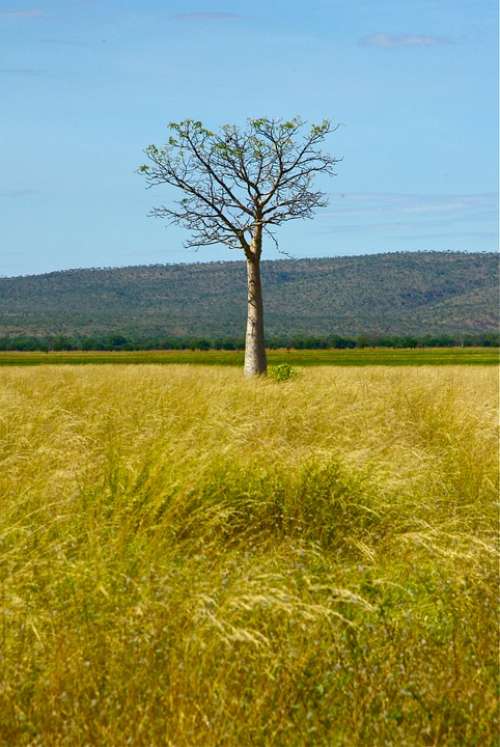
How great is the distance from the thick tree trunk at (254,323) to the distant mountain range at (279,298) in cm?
10151

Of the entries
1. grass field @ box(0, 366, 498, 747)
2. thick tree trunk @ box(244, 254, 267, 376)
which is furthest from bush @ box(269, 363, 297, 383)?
grass field @ box(0, 366, 498, 747)

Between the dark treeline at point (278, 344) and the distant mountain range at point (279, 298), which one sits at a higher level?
the distant mountain range at point (279, 298)

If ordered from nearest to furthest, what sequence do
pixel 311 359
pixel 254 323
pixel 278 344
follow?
pixel 254 323 → pixel 311 359 → pixel 278 344

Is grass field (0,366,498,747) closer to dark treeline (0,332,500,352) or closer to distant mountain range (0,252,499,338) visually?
dark treeline (0,332,500,352)

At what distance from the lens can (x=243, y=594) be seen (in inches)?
200

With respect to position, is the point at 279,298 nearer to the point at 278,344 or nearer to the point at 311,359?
the point at 278,344

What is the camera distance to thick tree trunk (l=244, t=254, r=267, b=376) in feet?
86.3

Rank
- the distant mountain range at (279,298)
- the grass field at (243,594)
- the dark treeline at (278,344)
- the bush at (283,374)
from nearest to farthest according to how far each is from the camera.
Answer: the grass field at (243,594), the bush at (283,374), the dark treeline at (278,344), the distant mountain range at (279,298)

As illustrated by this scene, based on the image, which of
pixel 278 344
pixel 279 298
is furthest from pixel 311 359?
pixel 279 298

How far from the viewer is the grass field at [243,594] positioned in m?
4.07

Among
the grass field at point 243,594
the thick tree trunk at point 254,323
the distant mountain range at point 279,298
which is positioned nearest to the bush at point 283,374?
the thick tree trunk at point 254,323

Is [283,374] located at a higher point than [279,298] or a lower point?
lower

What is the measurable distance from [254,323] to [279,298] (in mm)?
120988

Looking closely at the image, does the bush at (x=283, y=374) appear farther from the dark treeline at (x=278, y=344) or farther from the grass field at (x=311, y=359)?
the dark treeline at (x=278, y=344)
